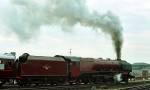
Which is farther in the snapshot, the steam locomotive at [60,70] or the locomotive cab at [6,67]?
the steam locomotive at [60,70]

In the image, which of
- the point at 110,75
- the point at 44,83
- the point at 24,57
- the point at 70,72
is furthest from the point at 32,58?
the point at 110,75

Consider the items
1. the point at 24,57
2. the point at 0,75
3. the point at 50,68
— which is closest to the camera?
the point at 0,75

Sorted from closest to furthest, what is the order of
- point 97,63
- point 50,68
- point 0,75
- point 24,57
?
point 0,75
point 24,57
point 50,68
point 97,63

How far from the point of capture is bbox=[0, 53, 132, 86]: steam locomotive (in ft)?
120

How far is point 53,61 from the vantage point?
40.9m

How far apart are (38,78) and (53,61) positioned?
3.19m

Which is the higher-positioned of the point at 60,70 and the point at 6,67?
the point at 6,67

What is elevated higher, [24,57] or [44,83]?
[24,57]

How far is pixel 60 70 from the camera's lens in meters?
41.8

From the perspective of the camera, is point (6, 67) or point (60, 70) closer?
point (6, 67)

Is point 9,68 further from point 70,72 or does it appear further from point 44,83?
point 70,72

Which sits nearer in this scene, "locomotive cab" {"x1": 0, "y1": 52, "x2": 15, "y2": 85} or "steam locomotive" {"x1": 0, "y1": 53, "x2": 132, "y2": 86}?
"locomotive cab" {"x1": 0, "y1": 52, "x2": 15, "y2": 85}

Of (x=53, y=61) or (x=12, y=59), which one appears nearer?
(x=12, y=59)

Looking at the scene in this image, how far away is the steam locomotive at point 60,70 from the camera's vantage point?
36469 millimetres
